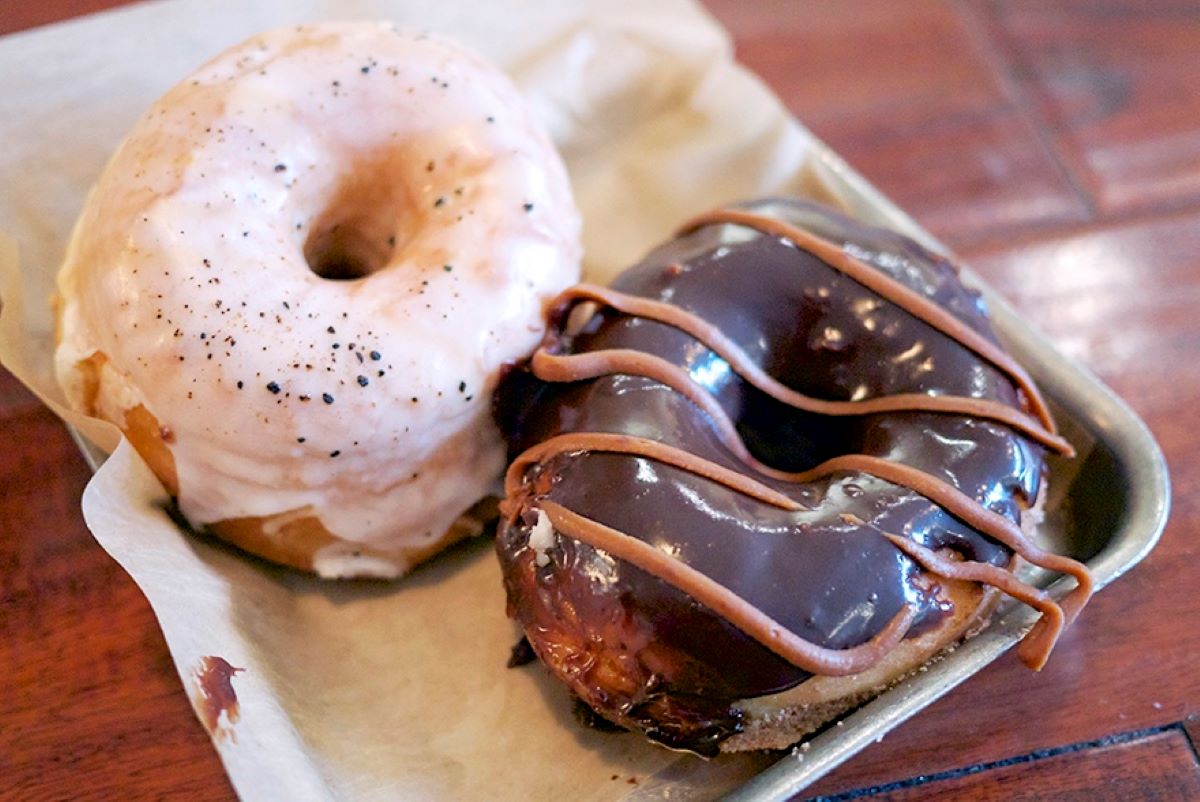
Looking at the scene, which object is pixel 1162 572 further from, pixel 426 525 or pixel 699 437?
pixel 426 525

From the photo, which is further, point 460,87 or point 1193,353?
point 1193,353

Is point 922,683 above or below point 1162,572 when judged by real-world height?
above

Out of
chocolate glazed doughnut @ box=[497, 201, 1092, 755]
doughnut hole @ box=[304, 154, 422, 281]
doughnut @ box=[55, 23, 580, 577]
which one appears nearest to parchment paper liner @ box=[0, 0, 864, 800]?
A: doughnut @ box=[55, 23, 580, 577]


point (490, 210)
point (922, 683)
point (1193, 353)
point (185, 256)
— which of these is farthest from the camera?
point (1193, 353)

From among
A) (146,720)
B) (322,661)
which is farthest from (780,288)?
(146,720)

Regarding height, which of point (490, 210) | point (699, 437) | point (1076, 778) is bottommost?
point (1076, 778)

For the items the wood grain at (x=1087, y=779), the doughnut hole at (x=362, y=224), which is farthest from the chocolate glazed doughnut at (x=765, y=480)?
the doughnut hole at (x=362, y=224)

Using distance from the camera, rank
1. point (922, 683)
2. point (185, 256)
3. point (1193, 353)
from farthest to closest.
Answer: point (1193, 353) → point (185, 256) → point (922, 683)
